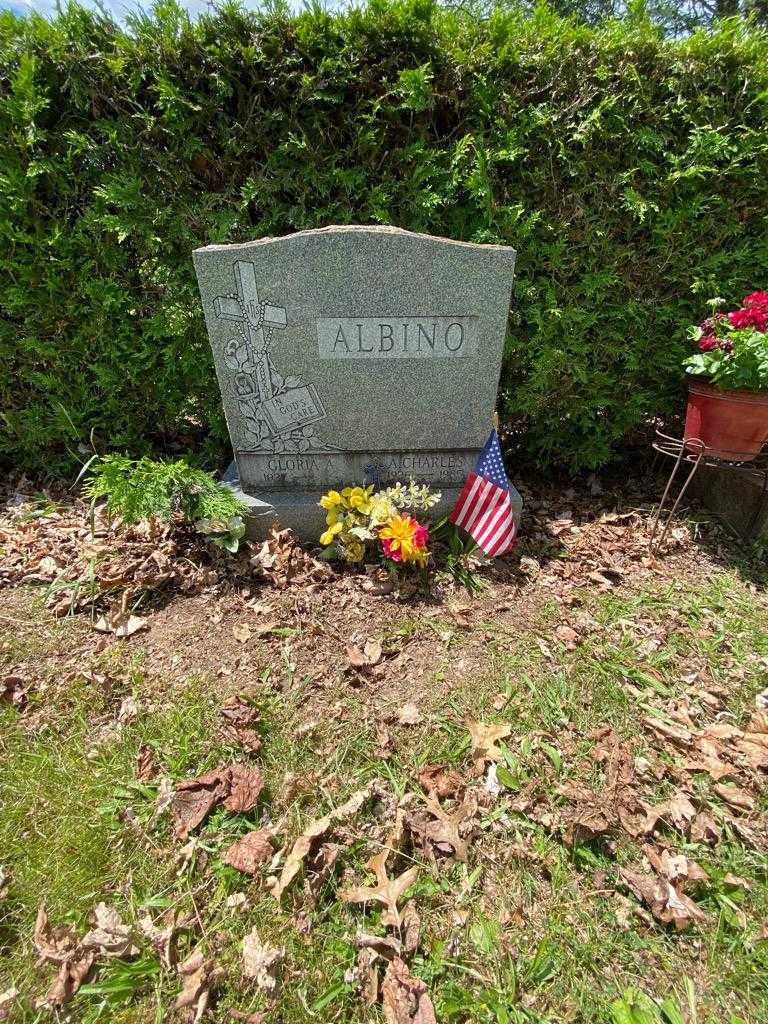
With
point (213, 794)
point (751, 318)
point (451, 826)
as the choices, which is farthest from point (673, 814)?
point (751, 318)

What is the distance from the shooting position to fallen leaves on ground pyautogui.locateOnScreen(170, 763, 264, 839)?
1.80 meters

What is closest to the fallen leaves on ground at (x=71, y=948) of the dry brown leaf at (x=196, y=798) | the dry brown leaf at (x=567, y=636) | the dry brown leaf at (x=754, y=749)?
the dry brown leaf at (x=196, y=798)

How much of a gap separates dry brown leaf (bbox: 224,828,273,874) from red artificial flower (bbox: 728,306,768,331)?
3.43 m

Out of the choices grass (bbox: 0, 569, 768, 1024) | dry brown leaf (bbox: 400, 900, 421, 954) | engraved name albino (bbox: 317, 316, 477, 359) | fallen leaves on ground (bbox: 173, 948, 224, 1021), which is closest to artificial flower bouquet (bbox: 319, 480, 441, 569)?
grass (bbox: 0, 569, 768, 1024)

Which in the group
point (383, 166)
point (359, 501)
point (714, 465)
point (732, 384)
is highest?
point (383, 166)

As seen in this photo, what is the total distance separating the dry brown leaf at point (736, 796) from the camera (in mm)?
1839

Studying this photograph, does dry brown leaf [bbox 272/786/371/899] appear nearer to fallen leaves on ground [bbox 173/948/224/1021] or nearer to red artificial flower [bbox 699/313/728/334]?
fallen leaves on ground [bbox 173/948/224/1021]

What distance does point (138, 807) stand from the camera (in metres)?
1.85

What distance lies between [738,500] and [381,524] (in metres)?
2.36

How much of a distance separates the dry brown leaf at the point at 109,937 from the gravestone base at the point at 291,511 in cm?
195

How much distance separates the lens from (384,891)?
1.61 m

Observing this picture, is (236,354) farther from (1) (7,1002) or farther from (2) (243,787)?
(1) (7,1002)

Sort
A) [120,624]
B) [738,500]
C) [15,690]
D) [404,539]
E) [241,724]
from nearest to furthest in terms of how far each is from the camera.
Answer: [241,724], [15,690], [120,624], [404,539], [738,500]

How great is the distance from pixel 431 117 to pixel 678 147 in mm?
1453
